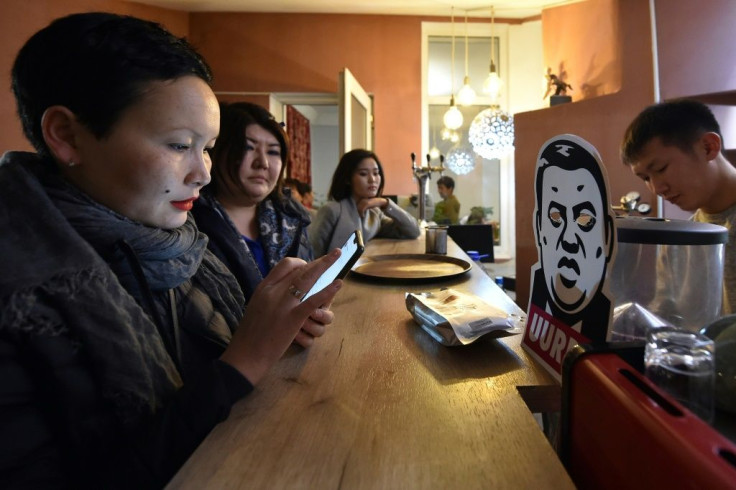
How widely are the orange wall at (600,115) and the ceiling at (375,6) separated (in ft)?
2.85

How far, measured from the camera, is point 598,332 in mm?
542

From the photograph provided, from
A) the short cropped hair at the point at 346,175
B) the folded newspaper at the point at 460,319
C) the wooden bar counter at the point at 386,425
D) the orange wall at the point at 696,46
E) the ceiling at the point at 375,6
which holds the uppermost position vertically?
the ceiling at the point at 375,6

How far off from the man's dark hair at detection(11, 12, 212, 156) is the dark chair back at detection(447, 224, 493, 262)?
8.92 ft

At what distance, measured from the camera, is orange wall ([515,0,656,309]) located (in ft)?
9.66

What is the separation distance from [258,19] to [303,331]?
15.9 feet

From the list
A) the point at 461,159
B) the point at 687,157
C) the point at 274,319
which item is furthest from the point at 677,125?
the point at 461,159

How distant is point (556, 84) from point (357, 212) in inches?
85.0

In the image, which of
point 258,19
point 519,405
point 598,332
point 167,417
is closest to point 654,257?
point 598,332

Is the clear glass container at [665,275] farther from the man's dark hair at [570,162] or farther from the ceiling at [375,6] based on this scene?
the ceiling at [375,6]

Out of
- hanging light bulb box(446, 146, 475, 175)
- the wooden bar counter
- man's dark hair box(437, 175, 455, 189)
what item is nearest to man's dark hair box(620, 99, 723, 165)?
the wooden bar counter

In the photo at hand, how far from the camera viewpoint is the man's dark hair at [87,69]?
614 mm

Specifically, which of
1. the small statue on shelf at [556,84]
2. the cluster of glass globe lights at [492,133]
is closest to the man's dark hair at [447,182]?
the cluster of glass globe lights at [492,133]

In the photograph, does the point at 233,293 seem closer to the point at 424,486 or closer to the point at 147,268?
the point at 147,268

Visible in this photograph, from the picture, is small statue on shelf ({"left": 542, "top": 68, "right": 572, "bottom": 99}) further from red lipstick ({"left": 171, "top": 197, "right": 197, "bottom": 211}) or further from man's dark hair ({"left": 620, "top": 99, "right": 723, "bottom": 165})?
red lipstick ({"left": 171, "top": 197, "right": 197, "bottom": 211})
